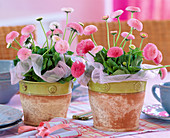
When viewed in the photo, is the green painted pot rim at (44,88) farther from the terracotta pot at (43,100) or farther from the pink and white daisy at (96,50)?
the pink and white daisy at (96,50)

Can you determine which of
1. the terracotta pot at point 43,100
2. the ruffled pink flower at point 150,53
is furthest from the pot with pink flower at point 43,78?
the ruffled pink flower at point 150,53

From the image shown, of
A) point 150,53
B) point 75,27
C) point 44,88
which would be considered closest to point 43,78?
point 44,88

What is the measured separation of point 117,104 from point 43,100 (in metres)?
0.18

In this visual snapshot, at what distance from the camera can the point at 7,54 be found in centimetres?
171

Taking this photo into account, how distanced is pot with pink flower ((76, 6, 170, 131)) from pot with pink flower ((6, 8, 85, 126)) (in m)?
0.06

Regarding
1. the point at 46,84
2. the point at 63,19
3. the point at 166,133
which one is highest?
the point at 63,19

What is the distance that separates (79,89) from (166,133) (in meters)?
0.49

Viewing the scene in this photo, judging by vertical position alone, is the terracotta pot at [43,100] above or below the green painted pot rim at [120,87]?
below

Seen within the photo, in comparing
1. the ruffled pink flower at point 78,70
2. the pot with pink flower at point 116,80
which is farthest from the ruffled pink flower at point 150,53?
the ruffled pink flower at point 78,70

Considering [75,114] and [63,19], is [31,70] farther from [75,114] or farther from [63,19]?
[63,19]

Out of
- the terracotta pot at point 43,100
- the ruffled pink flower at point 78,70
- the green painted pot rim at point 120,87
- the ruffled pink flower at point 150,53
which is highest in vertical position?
the ruffled pink flower at point 150,53

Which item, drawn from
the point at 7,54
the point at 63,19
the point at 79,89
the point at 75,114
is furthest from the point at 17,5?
the point at 75,114

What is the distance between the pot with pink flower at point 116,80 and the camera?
68 centimetres

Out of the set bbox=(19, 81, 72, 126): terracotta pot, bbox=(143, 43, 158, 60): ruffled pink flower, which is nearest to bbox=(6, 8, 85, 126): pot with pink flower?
bbox=(19, 81, 72, 126): terracotta pot
